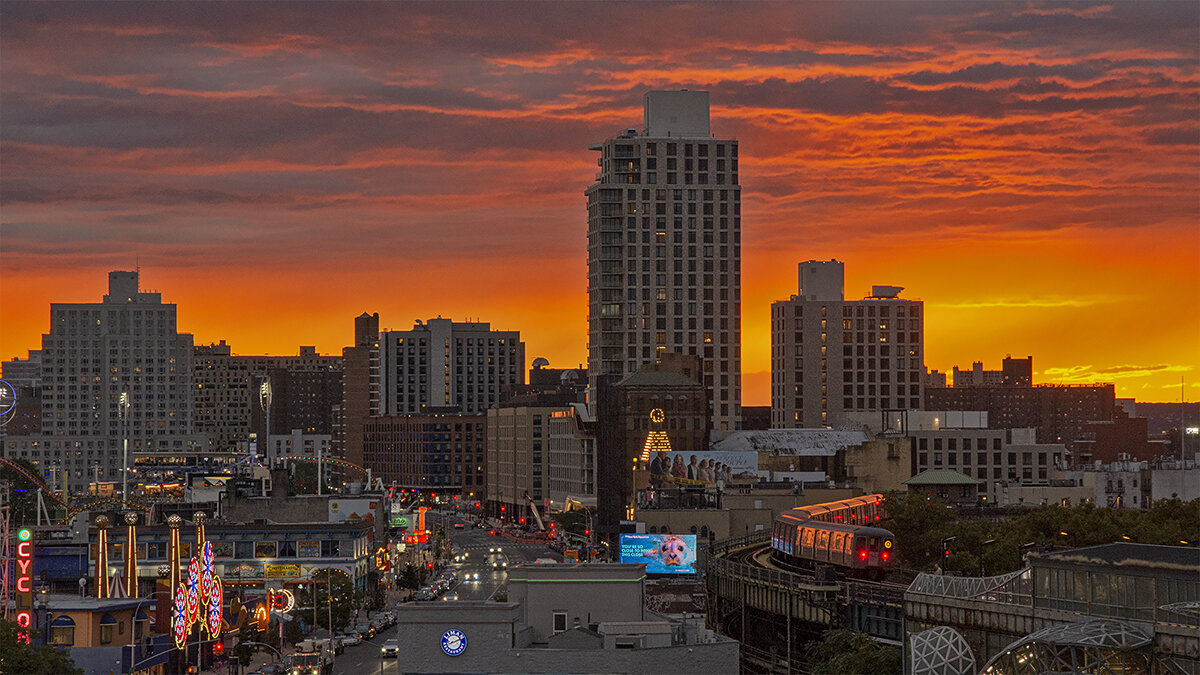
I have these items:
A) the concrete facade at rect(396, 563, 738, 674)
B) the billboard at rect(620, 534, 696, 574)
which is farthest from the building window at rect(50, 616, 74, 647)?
the billboard at rect(620, 534, 696, 574)

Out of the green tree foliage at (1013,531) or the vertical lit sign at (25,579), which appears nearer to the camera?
the vertical lit sign at (25,579)

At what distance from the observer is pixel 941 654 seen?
8262cm

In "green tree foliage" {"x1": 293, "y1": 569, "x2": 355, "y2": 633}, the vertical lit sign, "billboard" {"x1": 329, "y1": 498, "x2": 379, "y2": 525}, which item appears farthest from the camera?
"billboard" {"x1": 329, "y1": 498, "x2": 379, "y2": 525}

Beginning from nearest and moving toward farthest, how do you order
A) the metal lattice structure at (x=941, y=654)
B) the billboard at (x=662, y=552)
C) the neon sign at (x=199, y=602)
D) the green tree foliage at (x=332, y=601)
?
the metal lattice structure at (x=941, y=654) < the neon sign at (x=199, y=602) < the green tree foliage at (x=332, y=601) < the billboard at (x=662, y=552)

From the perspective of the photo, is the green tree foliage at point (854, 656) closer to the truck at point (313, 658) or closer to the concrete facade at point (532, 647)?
the concrete facade at point (532, 647)

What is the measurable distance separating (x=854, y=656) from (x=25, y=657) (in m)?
40.3

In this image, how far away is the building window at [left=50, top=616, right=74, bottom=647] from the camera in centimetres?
11062

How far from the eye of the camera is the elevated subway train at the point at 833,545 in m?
119

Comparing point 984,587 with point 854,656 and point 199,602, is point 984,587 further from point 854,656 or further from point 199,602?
point 199,602

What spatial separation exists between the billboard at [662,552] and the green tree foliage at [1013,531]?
16689mm

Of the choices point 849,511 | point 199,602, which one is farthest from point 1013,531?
point 199,602

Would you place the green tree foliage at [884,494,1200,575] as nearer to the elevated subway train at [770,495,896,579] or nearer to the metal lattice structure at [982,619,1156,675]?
the elevated subway train at [770,495,896,579]

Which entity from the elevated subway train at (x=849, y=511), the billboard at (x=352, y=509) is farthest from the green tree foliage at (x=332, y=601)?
the billboard at (x=352, y=509)

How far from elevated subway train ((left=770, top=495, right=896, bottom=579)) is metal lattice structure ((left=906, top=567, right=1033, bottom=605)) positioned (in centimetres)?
2668
